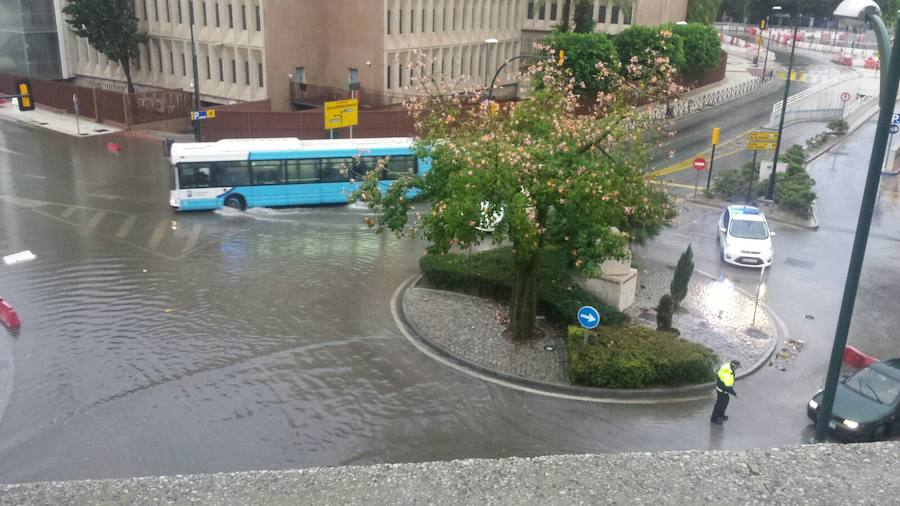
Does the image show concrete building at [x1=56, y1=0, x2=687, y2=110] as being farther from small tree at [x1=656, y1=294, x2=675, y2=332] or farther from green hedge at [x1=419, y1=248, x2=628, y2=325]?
small tree at [x1=656, y1=294, x2=675, y2=332]

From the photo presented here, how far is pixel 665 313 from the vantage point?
18.0 m

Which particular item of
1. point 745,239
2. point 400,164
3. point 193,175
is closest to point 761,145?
point 745,239

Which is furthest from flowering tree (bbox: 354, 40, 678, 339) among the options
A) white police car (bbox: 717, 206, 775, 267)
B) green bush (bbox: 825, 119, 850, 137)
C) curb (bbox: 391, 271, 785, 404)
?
green bush (bbox: 825, 119, 850, 137)

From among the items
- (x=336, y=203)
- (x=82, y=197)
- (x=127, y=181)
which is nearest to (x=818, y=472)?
(x=336, y=203)

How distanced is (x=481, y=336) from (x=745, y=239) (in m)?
10.4

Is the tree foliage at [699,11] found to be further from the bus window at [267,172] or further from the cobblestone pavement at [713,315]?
the cobblestone pavement at [713,315]

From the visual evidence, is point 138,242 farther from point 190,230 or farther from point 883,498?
point 883,498

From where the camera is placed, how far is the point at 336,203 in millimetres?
29297

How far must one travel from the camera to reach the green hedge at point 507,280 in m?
18.5

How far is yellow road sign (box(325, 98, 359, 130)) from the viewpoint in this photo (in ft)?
120

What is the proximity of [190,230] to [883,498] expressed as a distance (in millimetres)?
22748

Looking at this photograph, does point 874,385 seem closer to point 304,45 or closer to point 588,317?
point 588,317

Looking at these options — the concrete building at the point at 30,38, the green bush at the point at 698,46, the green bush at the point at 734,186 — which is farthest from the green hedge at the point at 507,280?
the concrete building at the point at 30,38

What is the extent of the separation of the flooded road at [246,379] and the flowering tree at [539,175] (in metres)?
3.07
